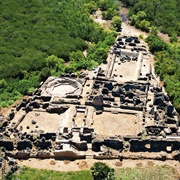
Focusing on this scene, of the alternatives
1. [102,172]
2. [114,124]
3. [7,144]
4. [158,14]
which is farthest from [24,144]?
[158,14]

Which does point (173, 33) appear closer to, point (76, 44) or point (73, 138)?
point (76, 44)

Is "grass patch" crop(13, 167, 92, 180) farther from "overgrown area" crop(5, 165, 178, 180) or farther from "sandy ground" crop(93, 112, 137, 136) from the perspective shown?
"sandy ground" crop(93, 112, 137, 136)

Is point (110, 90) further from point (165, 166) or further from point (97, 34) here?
point (97, 34)

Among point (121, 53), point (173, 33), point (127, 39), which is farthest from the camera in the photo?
point (173, 33)

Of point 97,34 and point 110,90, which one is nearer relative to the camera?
point 110,90

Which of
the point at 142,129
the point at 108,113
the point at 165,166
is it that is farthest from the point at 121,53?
the point at 165,166

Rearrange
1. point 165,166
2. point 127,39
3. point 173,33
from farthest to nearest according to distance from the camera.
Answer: point 173,33, point 127,39, point 165,166

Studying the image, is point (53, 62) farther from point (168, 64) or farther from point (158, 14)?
point (158, 14)

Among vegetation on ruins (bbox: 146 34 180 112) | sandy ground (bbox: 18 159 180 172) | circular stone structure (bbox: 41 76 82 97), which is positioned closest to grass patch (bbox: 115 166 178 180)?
sandy ground (bbox: 18 159 180 172)
